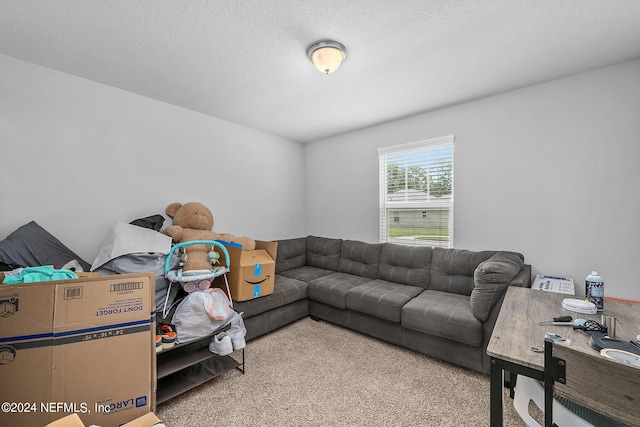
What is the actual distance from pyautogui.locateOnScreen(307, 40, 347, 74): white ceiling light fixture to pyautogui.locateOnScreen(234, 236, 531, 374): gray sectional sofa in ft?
6.56

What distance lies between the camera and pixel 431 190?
3.23 m

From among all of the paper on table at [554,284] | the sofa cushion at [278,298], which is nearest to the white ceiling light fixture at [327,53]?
the sofa cushion at [278,298]

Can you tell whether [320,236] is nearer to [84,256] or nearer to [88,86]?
[84,256]

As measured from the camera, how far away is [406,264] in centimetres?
311

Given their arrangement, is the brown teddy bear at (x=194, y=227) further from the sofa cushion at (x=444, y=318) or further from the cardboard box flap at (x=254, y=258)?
the sofa cushion at (x=444, y=318)

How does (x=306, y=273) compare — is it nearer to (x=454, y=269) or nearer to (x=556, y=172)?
(x=454, y=269)

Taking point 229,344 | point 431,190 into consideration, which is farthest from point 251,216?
point 431,190

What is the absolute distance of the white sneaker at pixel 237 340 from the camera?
2.04m

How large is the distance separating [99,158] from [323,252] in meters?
2.86

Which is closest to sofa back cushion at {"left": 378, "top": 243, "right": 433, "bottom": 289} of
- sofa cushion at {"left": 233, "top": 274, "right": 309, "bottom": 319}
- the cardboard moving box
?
sofa cushion at {"left": 233, "top": 274, "right": 309, "bottom": 319}

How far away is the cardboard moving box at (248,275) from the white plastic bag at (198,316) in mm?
490

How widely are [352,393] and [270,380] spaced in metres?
0.65

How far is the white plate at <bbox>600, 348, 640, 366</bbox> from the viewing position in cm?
94

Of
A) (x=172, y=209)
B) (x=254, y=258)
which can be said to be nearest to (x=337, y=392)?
(x=254, y=258)
